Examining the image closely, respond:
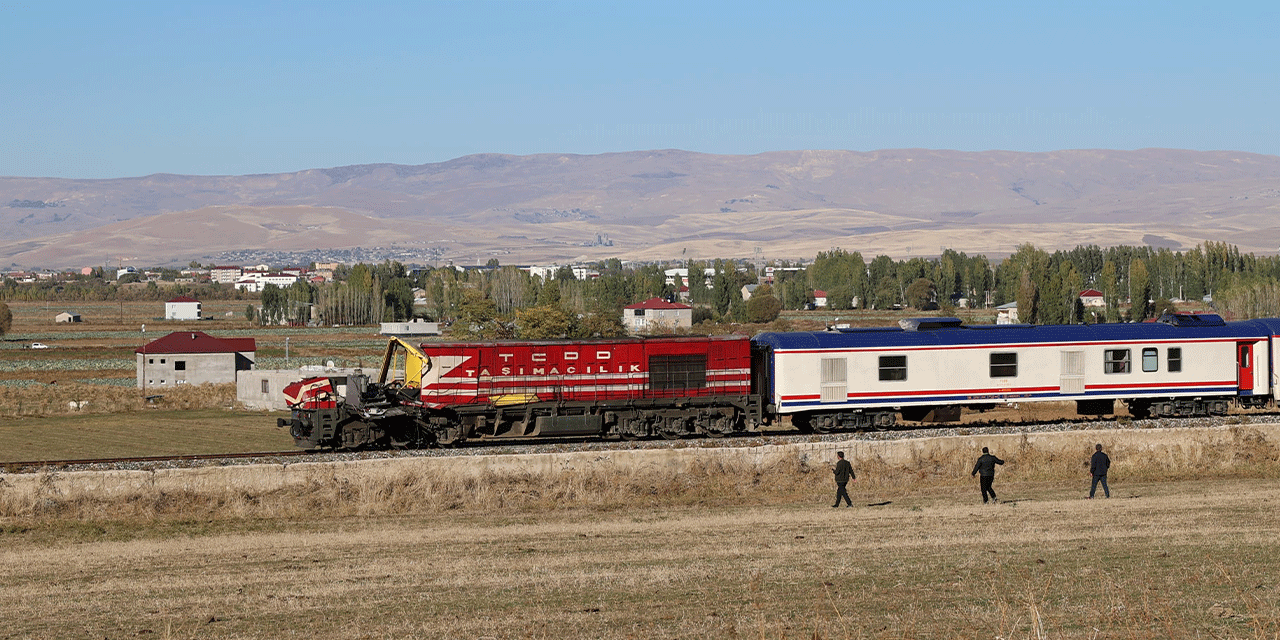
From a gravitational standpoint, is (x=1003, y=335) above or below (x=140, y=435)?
above

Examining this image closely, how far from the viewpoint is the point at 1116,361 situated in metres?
39.6

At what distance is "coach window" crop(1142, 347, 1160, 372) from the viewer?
39.8 m

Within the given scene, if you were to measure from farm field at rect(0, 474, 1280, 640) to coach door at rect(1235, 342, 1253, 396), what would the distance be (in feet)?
39.6

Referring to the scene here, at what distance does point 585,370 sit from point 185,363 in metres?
53.3

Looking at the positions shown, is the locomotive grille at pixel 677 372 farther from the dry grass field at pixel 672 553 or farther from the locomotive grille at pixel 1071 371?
the locomotive grille at pixel 1071 371

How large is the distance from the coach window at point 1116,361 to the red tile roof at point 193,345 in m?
60.2

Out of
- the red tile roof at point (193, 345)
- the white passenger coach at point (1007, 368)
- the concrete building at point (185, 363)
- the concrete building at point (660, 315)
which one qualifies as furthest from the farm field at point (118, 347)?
the white passenger coach at point (1007, 368)

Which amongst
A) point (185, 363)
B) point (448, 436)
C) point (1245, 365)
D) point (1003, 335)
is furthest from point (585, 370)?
point (185, 363)

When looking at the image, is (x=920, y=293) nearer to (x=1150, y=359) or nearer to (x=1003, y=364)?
(x=1150, y=359)

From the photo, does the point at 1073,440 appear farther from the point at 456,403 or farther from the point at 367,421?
the point at 367,421

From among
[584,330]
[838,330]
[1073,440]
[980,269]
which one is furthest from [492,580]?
[980,269]

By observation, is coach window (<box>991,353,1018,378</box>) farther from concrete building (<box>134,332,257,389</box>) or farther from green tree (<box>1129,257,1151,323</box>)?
green tree (<box>1129,257,1151,323</box>)

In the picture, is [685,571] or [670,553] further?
[670,553]

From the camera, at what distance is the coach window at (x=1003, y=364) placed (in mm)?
38969
